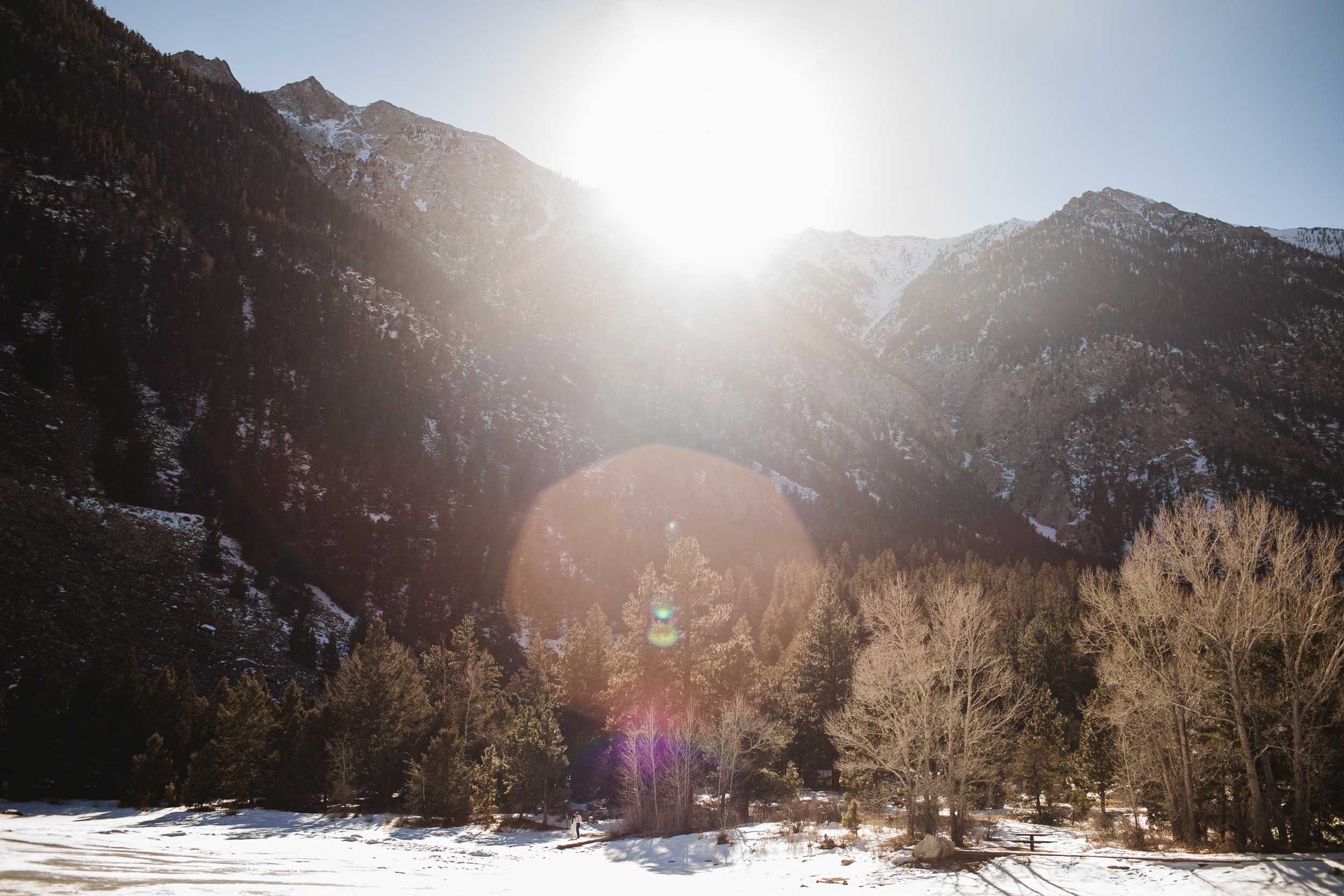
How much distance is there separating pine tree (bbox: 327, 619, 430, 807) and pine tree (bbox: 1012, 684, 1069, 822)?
93.4 ft

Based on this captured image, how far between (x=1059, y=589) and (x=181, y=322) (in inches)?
4906

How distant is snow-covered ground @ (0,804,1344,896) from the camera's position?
9.41 m

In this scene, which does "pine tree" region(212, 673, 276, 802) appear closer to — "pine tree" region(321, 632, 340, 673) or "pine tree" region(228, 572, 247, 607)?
"pine tree" region(321, 632, 340, 673)

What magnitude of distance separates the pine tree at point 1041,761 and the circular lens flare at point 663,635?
1697cm

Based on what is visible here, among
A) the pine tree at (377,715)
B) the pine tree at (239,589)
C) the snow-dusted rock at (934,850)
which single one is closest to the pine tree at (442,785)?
Result: the pine tree at (377,715)

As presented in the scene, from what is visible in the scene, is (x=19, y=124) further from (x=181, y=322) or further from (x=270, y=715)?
(x=270, y=715)

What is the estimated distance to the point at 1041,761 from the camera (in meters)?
28.5

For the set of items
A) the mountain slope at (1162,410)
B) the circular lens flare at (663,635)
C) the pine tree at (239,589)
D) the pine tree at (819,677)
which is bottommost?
the pine tree at (819,677)

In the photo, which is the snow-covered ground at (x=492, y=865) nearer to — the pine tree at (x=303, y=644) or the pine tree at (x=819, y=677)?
the pine tree at (x=819, y=677)

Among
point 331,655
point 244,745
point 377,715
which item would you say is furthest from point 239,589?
point 377,715

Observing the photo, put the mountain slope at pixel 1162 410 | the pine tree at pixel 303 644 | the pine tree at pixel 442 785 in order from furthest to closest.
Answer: the mountain slope at pixel 1162 410 < the pine tree at pixel 303 644 < the pine tree at pixel 442 785

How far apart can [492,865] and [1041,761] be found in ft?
80.7

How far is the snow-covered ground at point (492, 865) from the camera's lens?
9.41m

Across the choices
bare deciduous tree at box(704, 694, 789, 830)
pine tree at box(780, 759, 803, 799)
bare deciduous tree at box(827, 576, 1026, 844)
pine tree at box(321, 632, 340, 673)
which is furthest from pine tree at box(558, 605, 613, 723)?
pine tree at box(321, 632, 340, 673)
